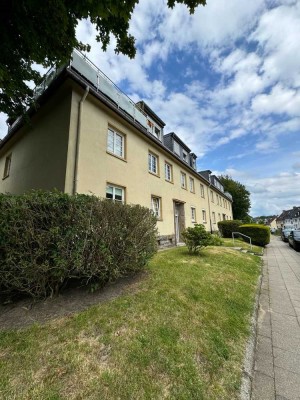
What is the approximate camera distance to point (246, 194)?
45656mm

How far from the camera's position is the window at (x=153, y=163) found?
Result: 12.2 meters

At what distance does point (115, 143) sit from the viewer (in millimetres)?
9547

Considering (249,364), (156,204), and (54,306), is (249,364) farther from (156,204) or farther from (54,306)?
(156,204)

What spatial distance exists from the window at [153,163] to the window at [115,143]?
8.54 feet

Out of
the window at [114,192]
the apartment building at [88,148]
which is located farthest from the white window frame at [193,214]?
the window at [114,192]

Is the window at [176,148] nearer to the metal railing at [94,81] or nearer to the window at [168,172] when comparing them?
the window at [168,172]

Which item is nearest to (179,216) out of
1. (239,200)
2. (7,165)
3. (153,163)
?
(153,163)

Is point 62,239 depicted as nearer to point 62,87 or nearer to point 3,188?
point 62,87

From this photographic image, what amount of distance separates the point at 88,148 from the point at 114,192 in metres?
2.21

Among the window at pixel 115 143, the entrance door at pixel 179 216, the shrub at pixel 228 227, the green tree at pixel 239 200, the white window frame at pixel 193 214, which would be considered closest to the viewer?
the window at pixel 115 143

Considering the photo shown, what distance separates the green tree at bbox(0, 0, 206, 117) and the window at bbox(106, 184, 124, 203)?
4.60 m

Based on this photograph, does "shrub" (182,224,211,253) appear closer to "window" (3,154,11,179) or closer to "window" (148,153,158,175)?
"window" (148,153,158,175)

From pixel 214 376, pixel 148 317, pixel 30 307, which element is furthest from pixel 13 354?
pixel 214 376

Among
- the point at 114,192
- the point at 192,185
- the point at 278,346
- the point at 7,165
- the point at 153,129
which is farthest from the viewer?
the point at 192,185
